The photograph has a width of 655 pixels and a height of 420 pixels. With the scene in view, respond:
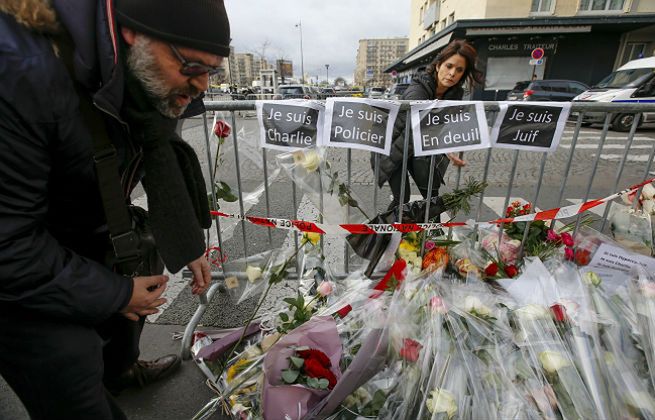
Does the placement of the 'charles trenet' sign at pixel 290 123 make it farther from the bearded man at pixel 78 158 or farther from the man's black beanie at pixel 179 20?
the man's black beanie at pixel 179 20

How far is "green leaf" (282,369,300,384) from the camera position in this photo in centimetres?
151

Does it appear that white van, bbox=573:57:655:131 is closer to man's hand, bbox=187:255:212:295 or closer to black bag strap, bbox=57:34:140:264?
man's hand, bbox=187:255:212:295

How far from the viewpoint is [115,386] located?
196 cm

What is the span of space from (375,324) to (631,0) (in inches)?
1206

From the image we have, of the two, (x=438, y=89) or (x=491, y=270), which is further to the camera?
(x=438, y=89)

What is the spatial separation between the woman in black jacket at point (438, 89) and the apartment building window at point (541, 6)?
86.2ft

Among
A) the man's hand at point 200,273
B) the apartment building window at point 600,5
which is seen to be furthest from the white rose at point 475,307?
the apartment building window at point 600,5

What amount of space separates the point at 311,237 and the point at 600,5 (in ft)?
99.3

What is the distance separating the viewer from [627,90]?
1166 centimetres

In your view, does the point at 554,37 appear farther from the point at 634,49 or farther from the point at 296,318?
the point at 296,318

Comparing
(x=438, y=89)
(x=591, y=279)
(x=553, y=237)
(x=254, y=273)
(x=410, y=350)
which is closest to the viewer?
(x=410, y=350)

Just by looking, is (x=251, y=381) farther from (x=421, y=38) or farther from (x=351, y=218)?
(x=421, y=38)

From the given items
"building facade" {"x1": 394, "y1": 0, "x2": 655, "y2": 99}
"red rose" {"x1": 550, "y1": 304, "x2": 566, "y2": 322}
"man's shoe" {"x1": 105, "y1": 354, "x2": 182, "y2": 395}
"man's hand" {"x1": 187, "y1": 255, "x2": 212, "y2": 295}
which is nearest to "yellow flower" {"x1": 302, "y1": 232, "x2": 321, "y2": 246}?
"man's hand" {"x1": 187, "y1": 255, "x2": 212, "y2": 295}

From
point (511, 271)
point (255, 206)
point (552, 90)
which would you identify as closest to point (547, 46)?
point (552, 90)
